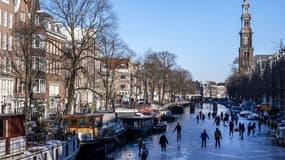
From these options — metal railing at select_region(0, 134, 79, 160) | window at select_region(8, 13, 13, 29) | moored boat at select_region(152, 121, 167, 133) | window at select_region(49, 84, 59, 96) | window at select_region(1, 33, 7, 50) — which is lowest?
moored boat at select_region(152, 121, 167, 133)

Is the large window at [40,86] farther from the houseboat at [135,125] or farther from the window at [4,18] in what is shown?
the houseboat at [135,125]

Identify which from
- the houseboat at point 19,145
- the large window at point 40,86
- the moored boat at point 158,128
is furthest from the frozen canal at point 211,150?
the large window at point 40,86

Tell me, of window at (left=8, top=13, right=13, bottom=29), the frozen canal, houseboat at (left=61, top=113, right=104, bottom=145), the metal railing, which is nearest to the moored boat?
the frozen canal

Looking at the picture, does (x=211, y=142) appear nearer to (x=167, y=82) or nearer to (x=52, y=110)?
(x=52, y=110)

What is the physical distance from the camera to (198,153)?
140 ft

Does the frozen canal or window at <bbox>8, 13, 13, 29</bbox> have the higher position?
window at <bbox>8, 13, 13, 29</bbox>

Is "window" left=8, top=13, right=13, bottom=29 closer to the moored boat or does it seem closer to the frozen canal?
the frozen canal

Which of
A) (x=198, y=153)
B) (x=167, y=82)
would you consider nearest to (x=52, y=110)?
(x=198, y=153)

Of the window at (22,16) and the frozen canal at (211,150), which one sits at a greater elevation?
the window at (22,16)

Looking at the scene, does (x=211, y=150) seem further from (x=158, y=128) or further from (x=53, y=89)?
(x=53, y=89)

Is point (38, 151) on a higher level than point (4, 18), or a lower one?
lower

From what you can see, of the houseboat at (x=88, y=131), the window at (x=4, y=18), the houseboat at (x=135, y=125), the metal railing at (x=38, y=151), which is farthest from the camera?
the houseboat at (x=135, y=125)

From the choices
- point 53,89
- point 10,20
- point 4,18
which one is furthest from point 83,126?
point 53,89

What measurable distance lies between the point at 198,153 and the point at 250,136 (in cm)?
1966
